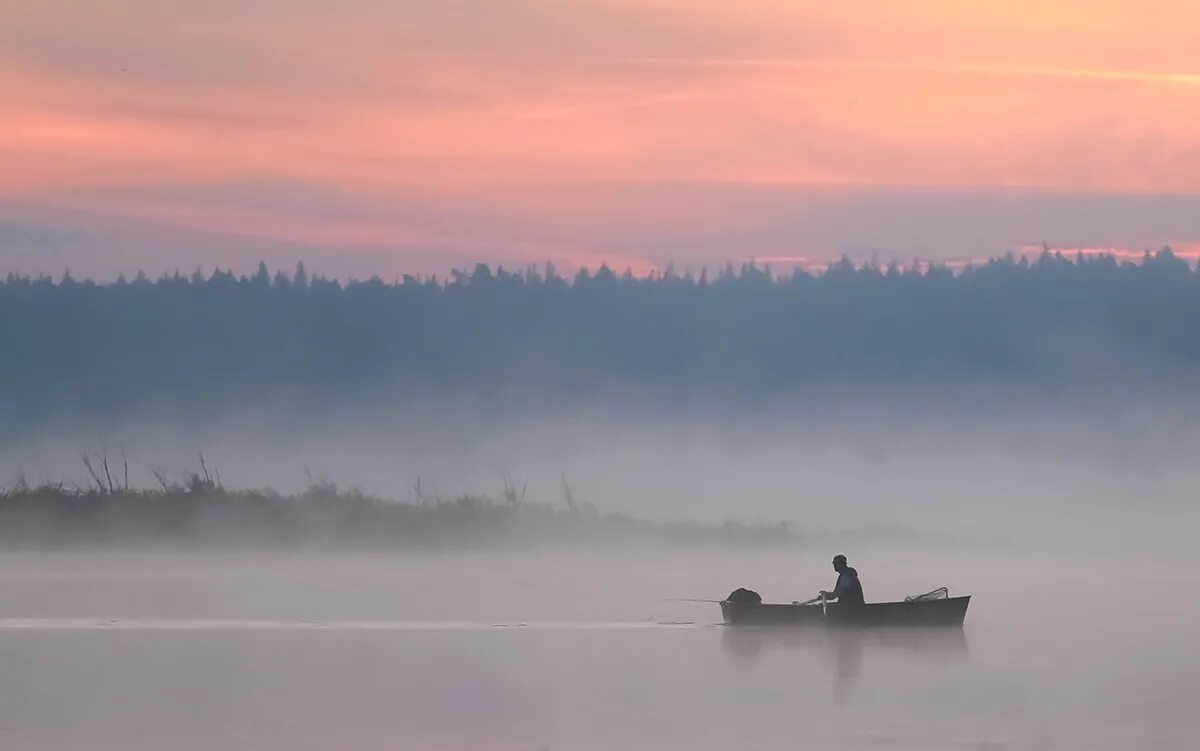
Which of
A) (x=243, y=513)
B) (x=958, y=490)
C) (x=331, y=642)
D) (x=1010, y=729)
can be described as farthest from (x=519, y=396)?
(x=1010, y=729)

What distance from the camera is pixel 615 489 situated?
118 meters

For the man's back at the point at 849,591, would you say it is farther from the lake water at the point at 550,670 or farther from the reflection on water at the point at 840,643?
the lake water at the point at 550,670

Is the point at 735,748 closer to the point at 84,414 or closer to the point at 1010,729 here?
the point at 1010,729

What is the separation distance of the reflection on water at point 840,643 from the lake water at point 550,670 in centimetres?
7

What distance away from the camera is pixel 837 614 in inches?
1391

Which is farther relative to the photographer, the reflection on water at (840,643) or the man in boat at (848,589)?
the man in boat at (848,589)

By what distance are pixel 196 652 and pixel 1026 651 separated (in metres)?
14.1

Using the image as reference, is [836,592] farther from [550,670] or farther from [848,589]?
[550,670]

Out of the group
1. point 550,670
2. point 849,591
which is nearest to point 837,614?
point 849,591

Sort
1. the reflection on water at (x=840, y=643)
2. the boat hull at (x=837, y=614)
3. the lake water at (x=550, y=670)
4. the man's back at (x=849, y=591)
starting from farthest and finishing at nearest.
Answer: the man's back at (x=849, y=591) → the boat hull at (x=837, y=614) → the reflection on water at (x=840, y=643) → the lake water at (x=550, y=670)

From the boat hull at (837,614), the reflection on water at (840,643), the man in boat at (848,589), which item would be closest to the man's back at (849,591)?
the man in boat at (848,589)

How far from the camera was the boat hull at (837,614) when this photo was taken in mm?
35031

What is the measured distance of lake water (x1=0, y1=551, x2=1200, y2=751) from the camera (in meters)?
25.3

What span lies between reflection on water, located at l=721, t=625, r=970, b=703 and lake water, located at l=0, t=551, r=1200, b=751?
0.23ft
